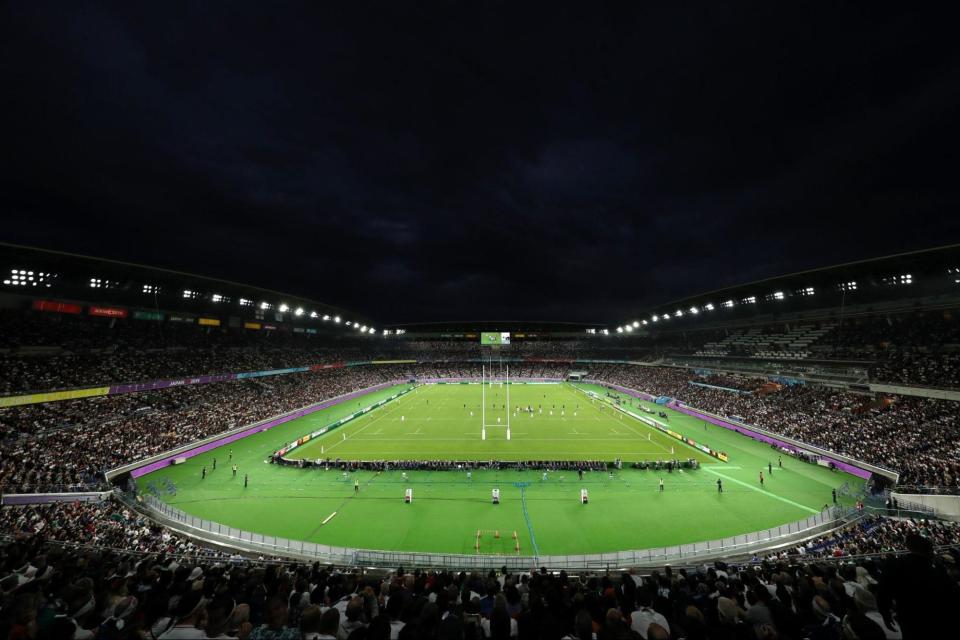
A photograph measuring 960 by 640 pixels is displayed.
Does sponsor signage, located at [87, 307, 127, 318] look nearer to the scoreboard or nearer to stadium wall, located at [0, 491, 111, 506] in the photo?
stadium wall, located at [0, 491, 111, 506]

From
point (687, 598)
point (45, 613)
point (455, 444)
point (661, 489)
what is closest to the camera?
point (45, 613)

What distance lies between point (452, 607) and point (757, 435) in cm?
4264

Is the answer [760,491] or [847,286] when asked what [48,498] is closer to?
[760,491]

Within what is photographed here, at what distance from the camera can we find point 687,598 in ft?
20.7

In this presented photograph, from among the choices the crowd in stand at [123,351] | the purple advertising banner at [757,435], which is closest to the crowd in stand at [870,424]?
the purple advertising banner at [757,435]

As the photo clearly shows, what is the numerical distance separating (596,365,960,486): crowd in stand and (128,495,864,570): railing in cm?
774

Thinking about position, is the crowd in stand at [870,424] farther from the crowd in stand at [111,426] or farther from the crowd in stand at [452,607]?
the crowd in stand at [111,426]

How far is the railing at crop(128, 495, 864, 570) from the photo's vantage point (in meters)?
14.6

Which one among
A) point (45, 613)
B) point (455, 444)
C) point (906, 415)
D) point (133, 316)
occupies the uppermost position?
point (133, 316)

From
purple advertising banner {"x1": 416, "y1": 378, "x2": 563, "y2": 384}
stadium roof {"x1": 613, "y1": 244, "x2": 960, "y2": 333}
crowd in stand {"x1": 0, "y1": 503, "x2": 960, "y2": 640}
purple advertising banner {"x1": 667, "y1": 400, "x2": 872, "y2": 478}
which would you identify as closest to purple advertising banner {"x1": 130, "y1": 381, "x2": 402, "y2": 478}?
crowd in stand {"x1": 0, "y1": 503, "x2": 960, "y2": 640}

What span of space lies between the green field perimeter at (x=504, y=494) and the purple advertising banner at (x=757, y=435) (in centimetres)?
72

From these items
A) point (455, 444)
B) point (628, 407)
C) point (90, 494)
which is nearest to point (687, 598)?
point (90, 494)

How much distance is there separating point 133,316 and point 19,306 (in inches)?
410

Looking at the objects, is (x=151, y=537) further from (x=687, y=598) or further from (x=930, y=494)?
(x=930, y=494)
